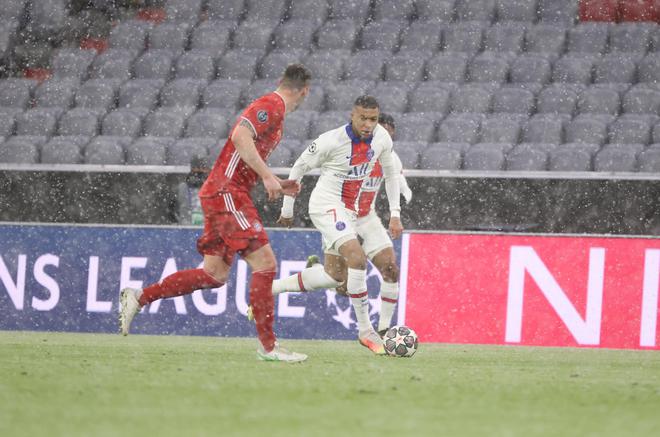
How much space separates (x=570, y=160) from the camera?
14273 mm

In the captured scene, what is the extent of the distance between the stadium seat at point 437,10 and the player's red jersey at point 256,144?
993 cm

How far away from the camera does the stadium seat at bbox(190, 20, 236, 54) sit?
18.0 meters

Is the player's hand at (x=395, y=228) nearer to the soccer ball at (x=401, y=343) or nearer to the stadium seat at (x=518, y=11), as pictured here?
the soccer ball at (x=401, y=343)

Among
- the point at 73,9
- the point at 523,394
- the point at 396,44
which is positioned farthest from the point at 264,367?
the point at 73,9

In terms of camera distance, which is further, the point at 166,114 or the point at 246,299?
the point at 166,114

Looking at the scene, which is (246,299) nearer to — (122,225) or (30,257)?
(122,225)

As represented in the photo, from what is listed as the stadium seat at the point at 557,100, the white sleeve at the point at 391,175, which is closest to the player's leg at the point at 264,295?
the white sleeve at the point at 391,175

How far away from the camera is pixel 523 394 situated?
6.84 meters

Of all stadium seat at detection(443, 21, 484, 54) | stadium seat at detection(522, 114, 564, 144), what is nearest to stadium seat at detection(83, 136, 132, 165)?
stadium seat at detection(443, 21, 484, 54)

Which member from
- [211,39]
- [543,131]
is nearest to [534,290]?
[543,131]

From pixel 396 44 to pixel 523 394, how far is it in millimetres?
11387

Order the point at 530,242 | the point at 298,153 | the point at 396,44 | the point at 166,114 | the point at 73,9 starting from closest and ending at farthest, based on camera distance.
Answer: the point at 530,242 < the point at 298,153 < the point at 166,114 < the point at 396,44 < the point at 73,9

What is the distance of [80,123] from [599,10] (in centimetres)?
750

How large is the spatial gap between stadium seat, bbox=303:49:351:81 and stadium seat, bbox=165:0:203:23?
2.45 metres
